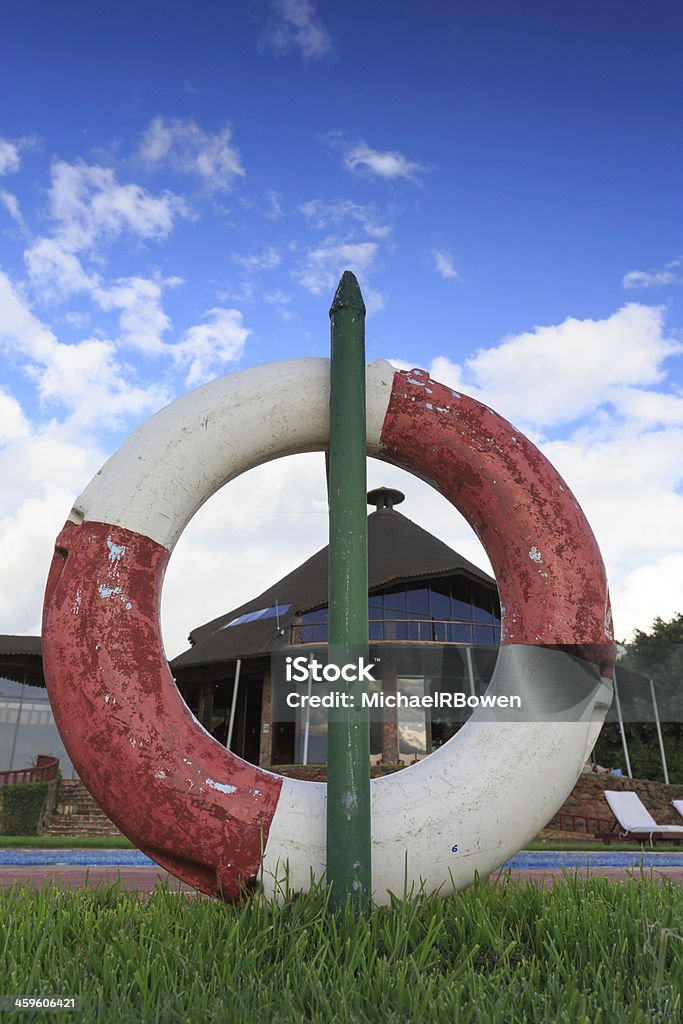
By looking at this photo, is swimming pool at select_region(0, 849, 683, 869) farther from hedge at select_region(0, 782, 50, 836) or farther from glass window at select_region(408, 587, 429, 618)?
glass window at select_region(408, 587, 429, 618)

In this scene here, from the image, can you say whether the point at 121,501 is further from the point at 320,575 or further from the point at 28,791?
the point at 320,575

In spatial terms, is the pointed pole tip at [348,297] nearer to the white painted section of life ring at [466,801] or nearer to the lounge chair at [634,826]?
the white painted section of life ring at [466,801]

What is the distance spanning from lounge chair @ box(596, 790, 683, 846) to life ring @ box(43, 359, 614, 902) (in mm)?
8788

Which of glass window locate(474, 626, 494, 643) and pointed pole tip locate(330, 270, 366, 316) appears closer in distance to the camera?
pointed pole tip locate(330, 270, 366, 316)

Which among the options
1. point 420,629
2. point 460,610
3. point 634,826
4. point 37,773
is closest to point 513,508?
point 634,826

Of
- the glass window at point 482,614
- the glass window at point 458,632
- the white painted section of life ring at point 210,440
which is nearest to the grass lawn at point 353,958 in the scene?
the white painted section of life ring at point 210,440

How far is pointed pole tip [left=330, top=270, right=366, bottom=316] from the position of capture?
288 cm

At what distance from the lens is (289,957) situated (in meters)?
1.91

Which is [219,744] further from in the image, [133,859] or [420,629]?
[420,629]

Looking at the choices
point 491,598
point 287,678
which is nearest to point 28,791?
point 287,678

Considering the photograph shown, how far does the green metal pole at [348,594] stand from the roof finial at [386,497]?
14839 millimetres

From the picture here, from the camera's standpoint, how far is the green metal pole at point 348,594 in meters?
2.31

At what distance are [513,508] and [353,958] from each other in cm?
168

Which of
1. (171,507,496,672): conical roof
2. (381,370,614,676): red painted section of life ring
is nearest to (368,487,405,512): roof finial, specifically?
(171,507,496,672): conical roof
